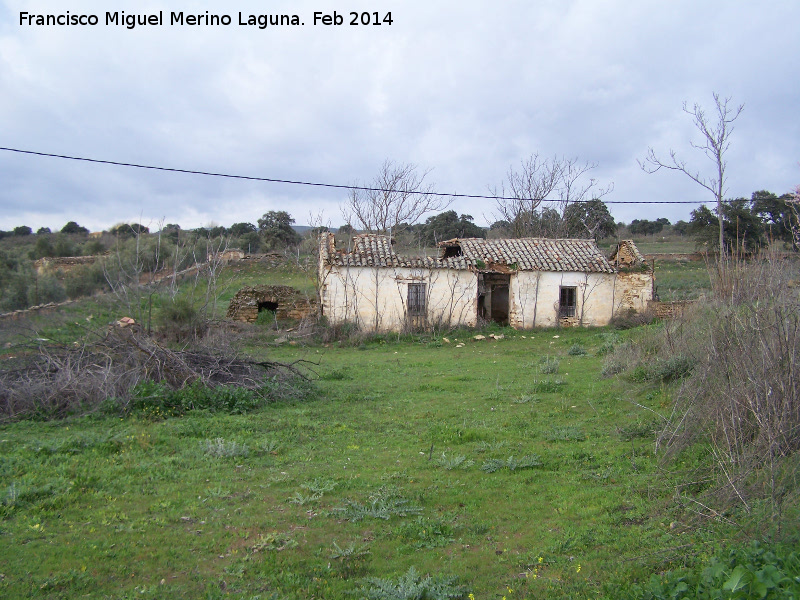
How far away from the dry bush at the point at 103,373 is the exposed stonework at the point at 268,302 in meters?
11.1

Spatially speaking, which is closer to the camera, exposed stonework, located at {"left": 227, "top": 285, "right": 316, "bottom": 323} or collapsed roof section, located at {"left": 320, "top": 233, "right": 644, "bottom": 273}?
collapsed roof section, located at {"left": 320, "top": 233, "right": 644, "bottom": 273}

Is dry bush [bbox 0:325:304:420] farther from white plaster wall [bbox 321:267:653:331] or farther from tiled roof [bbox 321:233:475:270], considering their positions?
tiled roof [bbox 321:233:475:270]

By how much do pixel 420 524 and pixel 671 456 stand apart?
9.13 feet

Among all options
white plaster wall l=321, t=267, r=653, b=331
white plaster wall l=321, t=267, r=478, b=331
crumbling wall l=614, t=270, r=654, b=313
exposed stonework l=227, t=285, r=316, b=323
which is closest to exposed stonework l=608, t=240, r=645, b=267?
crumbling wall l=614, t=270, r=654, b=313

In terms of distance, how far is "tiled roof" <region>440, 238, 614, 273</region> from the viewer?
2161 cm

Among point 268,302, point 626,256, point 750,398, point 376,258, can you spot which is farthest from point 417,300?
point 750,398

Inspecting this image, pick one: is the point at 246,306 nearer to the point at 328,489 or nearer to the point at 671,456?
the point at 328,489

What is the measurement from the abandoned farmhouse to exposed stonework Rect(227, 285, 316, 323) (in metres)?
1.52

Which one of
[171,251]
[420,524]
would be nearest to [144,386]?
[420,524]

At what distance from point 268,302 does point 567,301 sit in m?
11.8

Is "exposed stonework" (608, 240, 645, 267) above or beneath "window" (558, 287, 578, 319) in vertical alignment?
above

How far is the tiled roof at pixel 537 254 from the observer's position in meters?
21.6

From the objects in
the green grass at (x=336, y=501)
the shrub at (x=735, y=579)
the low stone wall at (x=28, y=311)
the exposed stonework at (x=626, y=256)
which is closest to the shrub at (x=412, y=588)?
the green grass at (x=336, y=501)

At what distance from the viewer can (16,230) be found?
54.3m
